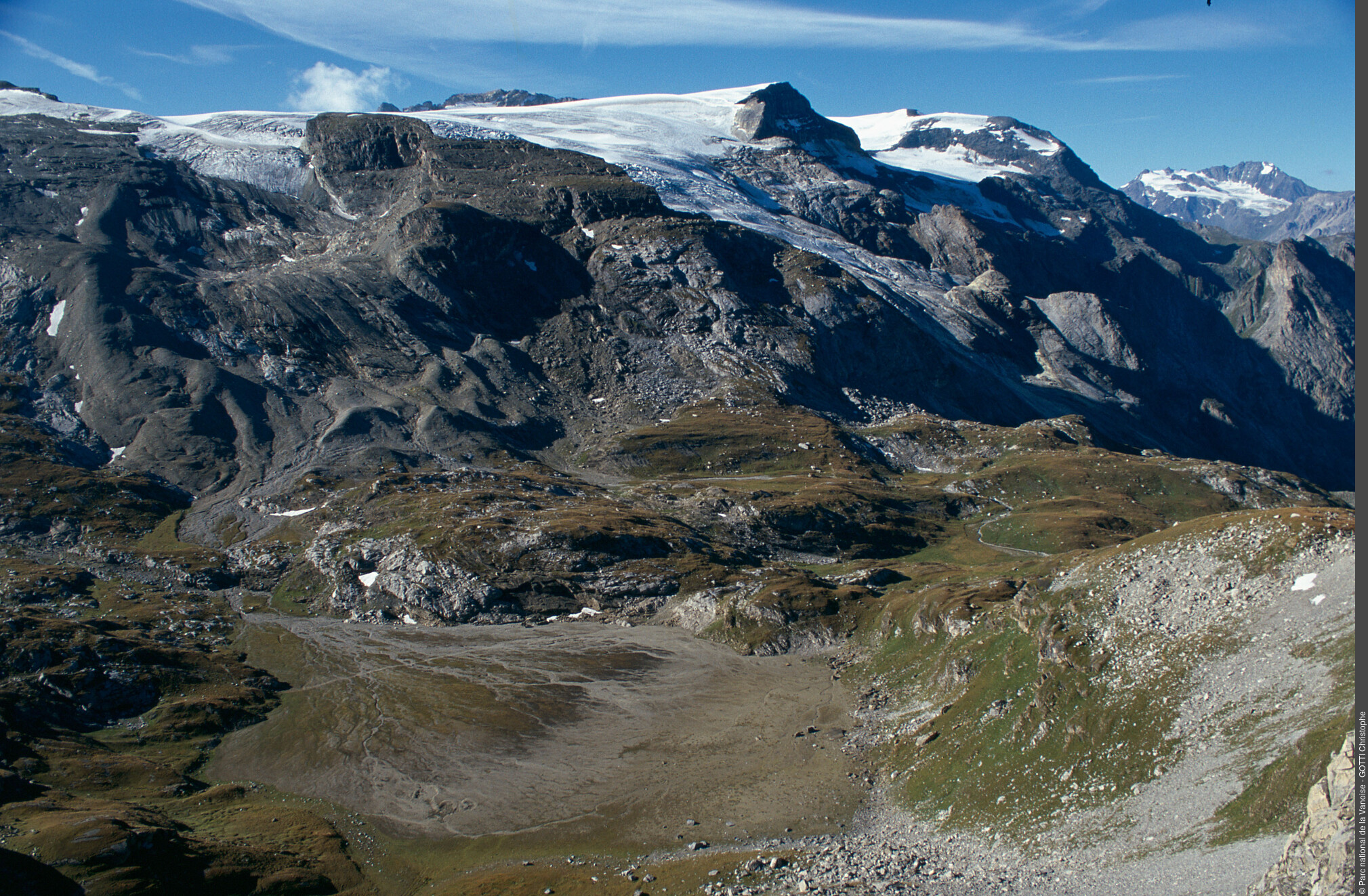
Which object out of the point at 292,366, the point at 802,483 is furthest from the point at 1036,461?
the point at 292,366

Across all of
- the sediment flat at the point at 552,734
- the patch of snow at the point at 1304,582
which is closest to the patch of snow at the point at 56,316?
the sediment flat at the point at 552,734

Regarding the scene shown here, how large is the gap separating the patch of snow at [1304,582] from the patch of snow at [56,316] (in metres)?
236

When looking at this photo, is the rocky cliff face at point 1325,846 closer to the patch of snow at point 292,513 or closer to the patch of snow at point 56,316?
the patch of snow at point 292,513

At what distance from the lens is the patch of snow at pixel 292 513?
5797 inches

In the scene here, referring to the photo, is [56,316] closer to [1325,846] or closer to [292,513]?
[292,513]

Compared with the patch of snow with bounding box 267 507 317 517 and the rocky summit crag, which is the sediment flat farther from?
the patch of snow with bounding box 267 507 317 517

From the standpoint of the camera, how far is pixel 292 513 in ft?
486

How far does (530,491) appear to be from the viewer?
15562cm

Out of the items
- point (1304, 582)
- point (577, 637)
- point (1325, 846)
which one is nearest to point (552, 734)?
point (577, 637)

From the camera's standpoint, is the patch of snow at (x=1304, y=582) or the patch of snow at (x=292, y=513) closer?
the patch of snow at (x=1304, y=582)

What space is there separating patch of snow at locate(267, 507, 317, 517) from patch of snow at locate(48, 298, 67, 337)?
307 ft

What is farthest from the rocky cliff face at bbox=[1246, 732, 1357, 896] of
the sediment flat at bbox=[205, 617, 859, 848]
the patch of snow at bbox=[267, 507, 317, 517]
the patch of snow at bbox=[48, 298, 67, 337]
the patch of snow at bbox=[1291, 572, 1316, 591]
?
the patch of snow at bbox=[48, 298, 67, 337]

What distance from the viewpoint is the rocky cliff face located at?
2581cm

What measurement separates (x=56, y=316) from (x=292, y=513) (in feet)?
336
